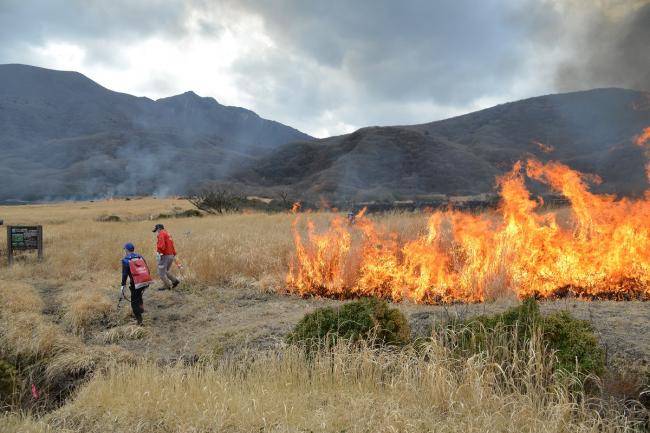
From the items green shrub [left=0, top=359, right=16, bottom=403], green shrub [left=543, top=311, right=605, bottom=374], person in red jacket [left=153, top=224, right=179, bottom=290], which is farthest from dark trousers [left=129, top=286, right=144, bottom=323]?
green shrub [left=543, top=311, right=605, bottom=374]

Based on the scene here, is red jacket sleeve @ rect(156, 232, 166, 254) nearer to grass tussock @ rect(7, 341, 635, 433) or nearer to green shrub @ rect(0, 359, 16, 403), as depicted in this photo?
green shrub @ rect(0, 359, 16, 403)

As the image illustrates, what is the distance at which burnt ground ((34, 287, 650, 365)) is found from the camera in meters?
7.08

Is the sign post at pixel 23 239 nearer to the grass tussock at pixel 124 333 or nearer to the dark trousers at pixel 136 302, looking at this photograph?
the dark trousers at pixel 136 302

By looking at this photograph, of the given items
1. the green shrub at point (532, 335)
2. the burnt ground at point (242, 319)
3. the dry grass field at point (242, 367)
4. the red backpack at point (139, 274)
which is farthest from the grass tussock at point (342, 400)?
the red backpack at point (139, 274)

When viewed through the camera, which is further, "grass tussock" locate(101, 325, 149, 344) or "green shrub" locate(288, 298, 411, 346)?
"grass tussock" locate(101, 325, 149, 344)

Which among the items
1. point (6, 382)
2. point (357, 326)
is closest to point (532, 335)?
point (357, 326)

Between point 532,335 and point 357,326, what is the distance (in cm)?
237

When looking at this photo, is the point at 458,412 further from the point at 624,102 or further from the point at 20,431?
the point at 624,102

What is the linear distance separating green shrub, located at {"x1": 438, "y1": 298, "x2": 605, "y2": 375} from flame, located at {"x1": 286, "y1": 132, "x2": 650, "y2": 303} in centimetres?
348

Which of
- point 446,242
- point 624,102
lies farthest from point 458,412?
point 624,102

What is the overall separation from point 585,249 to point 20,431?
35.3 ft

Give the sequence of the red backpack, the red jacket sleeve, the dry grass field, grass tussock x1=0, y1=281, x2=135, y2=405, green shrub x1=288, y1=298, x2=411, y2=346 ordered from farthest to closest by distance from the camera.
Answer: the red jacket sleeve < the red backpack < grass tussock x1=0, y1=281, x2=135, y2=405 < green shrub x1=288, y1=298, x2=411, y2=346 < the dry grass field

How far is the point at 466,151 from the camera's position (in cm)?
9356

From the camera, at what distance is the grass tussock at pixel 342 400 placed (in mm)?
4789
